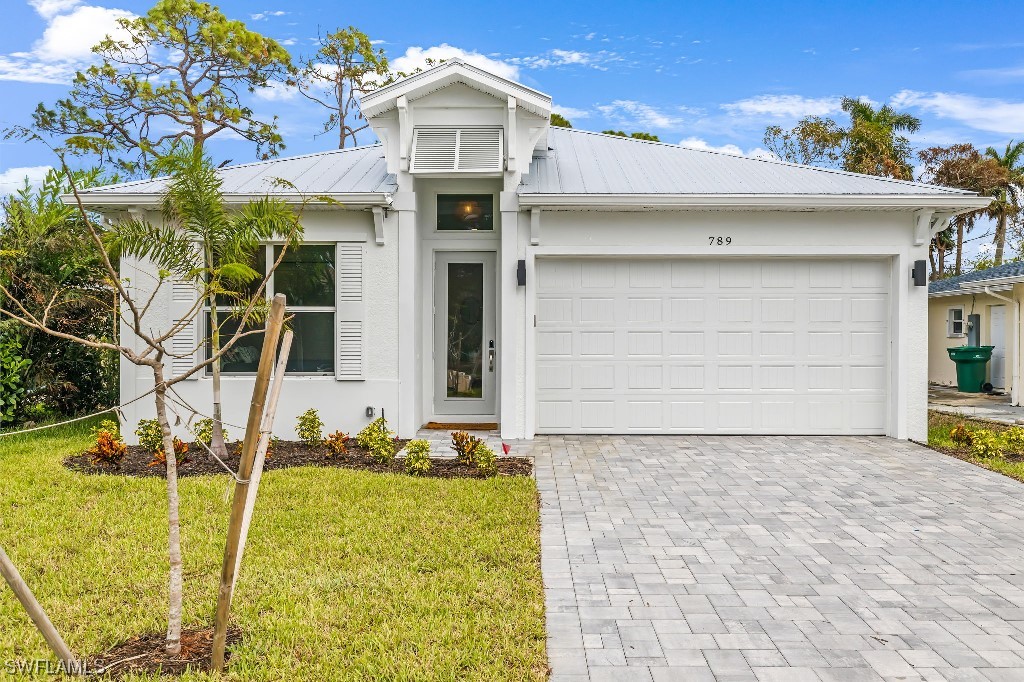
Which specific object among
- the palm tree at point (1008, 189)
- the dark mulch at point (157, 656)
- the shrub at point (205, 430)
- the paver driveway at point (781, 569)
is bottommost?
the dark mulch at point (157, 656)

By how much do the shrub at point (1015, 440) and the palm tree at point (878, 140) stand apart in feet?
53.9

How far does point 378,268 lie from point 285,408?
2.21 metres

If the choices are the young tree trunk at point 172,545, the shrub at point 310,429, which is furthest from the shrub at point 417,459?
the young tree trunk at point 172,545

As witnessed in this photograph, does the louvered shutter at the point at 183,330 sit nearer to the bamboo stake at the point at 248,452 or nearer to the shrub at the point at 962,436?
the bamboo stake at the point at 248,452

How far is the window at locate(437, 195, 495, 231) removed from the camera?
998 centimetres

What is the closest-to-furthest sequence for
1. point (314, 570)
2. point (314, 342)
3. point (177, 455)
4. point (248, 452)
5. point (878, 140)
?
point (248, 452), point (314, 570), point (177, 455), point (314, 342), point (878, 140)

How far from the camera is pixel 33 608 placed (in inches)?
106

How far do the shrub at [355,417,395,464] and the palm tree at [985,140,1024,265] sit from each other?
97.4 feet

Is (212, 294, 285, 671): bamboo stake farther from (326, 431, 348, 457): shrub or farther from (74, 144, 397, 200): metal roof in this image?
(74, 144, 397, 200): metal roof

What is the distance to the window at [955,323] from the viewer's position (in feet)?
62.1

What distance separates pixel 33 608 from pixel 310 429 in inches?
236

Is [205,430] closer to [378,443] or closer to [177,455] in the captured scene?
[177,455]

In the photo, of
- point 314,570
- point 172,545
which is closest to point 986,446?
point 314,570

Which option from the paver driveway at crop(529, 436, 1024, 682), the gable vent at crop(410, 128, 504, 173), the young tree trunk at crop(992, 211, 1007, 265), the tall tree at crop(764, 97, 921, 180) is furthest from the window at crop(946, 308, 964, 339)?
the gable vent at crop(410, 128, 504, 173)
